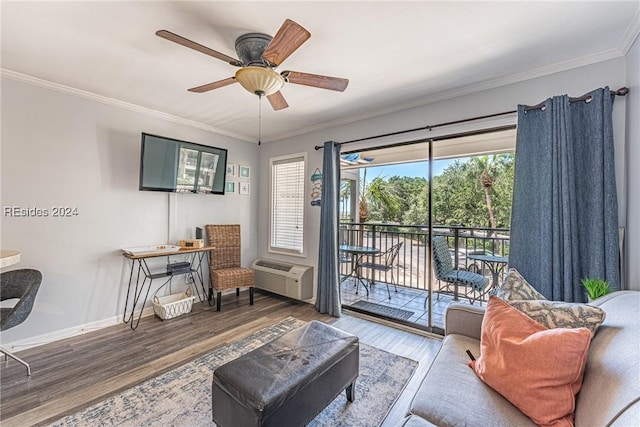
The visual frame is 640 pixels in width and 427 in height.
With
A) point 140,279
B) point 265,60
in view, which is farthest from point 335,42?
point 140,279

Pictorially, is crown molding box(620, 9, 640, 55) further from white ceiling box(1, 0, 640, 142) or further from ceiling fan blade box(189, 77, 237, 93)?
ceiling fan blade box(189, 77, 237, 93)

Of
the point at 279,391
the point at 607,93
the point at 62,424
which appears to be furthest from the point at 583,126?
the point at 62,424

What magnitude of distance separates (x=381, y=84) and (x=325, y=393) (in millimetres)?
2620

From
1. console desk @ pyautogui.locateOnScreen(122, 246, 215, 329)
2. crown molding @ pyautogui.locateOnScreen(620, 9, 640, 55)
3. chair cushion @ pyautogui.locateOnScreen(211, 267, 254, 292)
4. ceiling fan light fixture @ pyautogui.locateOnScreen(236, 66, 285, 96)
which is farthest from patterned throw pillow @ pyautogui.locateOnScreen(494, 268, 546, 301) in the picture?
console desk @ pyautogui.locateOnScreen(122, 246, 215, 329)

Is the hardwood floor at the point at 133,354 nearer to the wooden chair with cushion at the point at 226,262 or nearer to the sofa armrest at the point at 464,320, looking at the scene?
the wooden chair with cushion at the point at 226,262

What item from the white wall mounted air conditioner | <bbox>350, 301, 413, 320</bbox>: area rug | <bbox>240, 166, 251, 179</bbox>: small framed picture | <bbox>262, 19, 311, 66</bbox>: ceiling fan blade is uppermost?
<bbox>262, 19, 311, 66</bbox>: ceiling fan blade

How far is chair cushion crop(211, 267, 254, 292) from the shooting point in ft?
11.9

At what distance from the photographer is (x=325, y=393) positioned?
1.65 metres

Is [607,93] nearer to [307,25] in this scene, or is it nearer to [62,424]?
[307,25]

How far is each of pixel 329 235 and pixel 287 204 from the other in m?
1.12

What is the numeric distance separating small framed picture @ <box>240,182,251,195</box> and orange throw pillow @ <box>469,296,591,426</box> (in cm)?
397

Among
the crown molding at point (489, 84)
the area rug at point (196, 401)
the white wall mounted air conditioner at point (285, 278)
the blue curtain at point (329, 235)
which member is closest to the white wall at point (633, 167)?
the crown molding at point (489, 84)

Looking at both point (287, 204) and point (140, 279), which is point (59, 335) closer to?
point (140, 279)

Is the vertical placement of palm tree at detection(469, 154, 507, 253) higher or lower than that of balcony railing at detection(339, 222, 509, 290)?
higher
